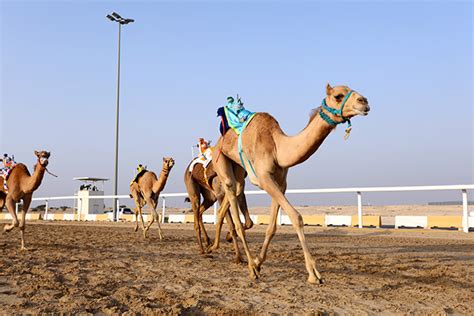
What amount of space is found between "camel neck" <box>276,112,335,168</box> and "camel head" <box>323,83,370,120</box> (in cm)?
25

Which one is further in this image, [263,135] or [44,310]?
[263,135]

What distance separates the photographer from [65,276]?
6.21 m

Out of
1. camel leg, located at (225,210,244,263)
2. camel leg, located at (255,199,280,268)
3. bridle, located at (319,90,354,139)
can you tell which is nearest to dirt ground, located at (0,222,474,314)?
camel leg, located at (225,210,244,263)

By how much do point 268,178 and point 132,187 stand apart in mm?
12345

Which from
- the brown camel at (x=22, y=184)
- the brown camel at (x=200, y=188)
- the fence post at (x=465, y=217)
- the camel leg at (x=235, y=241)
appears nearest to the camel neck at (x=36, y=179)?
the brown camel at (x=22, y=184)

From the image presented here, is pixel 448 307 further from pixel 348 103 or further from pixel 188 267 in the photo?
pixel 188 267

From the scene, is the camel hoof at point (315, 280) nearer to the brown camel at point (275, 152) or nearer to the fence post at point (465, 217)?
the brown camel at point (275, 152)

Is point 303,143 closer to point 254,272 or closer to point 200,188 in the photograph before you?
point 254,272

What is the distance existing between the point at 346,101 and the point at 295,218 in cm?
152

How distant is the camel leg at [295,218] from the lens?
5.55 metres

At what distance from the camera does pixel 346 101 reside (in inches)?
212

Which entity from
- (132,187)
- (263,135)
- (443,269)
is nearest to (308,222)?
(132,187)

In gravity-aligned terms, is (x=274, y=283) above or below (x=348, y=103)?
below

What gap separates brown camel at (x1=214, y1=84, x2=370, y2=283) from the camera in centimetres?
555
